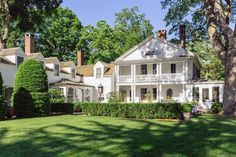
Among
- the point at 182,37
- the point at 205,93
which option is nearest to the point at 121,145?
the point at 205,93

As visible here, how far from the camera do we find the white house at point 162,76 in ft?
111

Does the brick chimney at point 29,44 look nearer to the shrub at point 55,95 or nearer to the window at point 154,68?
the shrub at point 55,95

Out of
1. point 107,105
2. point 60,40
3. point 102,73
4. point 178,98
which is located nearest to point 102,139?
A: point 107,105

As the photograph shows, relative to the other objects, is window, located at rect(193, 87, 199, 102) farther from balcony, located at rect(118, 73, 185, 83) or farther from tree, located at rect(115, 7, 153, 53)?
tree, located at rect(115, 7, 153, 53)

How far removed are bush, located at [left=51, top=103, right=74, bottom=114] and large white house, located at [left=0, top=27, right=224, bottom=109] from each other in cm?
655

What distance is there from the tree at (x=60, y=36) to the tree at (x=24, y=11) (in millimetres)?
19249

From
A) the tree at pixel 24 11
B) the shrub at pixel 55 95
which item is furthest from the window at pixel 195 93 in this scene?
the tree at pixel 24 11

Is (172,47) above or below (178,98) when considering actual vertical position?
above

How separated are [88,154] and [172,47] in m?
30.0

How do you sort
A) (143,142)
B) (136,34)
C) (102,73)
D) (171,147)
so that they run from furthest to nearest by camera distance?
(136,34), (102,73), (143,142), (171,147)

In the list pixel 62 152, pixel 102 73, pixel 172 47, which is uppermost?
pixel 172 47

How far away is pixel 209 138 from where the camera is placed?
8922mm

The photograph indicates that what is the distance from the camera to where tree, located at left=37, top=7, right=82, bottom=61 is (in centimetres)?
→ 4919

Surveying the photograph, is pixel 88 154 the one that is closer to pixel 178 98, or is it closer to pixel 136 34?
pixel 178 98
